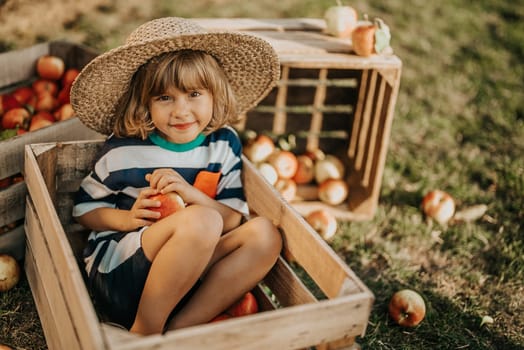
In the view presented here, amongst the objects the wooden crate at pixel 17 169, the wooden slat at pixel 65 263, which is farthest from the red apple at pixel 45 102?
the wooden slat at pixel 65 263

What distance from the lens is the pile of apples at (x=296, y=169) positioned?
11.8 feet

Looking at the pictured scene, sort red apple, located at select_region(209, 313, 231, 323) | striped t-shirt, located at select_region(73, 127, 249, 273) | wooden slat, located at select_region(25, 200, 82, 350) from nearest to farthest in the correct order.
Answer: wooden slat, located at select_region(25, 200, 82, 350) → red apple, located at select_region(209, 313, 231, 323) → striped t-shirt, located at select_region(73, 127, 249, 273)

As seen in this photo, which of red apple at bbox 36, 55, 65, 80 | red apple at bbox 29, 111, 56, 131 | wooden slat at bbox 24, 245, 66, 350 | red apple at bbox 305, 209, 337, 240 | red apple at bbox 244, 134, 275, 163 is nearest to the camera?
wooden slat at bbox 24, 245, 66, 350

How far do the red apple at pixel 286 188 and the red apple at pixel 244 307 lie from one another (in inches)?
43.4

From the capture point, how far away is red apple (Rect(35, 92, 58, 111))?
3365 millimetres

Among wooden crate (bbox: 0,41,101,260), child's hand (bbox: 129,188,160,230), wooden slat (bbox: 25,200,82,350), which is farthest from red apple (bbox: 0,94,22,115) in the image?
child's hand (bbox: 129,188,160,230)

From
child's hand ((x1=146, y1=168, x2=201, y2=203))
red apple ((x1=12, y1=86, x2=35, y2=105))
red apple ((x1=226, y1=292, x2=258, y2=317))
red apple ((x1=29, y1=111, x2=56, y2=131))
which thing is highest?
child's hand ((x1=146, y1=168, x2=201, y2=203))

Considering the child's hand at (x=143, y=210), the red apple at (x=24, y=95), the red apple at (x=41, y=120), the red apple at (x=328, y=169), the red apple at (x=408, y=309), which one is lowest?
the red apple at (x=408, y=309)

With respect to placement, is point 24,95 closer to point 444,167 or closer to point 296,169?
point 296,169

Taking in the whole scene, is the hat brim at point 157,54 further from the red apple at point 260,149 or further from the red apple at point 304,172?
the red apple at point 304,172

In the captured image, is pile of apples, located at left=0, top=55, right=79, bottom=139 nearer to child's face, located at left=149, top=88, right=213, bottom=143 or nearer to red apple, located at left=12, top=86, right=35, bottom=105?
red apple, located at left=12, top=86, right=35, bottom=105

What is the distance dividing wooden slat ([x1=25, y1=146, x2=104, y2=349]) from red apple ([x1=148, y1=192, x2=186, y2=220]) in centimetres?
40

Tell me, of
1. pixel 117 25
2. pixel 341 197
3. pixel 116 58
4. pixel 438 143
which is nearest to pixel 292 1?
pixel 117 25

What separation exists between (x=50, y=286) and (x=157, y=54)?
3.15 ft
